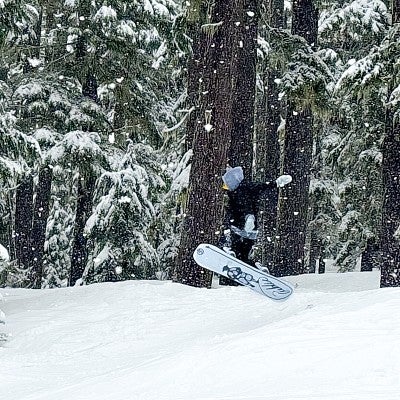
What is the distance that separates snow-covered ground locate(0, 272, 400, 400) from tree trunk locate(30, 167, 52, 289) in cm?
684

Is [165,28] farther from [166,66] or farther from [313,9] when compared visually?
[313,9]

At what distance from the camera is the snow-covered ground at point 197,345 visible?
4109mm

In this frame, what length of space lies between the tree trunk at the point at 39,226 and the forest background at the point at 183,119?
1.5 inches

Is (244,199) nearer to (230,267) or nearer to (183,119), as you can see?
(230,267)

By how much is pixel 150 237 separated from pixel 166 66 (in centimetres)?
436

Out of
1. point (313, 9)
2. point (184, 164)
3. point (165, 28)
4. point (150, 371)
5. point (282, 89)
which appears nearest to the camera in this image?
point (150, 371)

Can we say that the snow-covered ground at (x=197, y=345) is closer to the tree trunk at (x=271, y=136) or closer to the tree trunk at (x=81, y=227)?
the tree trunk at (x=81, y=227)

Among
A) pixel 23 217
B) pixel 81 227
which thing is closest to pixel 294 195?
pixel 81 227

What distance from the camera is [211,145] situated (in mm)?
9266

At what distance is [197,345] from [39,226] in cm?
1245

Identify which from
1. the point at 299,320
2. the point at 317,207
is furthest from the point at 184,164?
the point at 317,207

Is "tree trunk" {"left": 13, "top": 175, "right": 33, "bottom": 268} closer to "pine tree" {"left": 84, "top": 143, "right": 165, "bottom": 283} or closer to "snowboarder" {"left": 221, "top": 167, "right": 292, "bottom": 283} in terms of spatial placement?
"pine tree" {"left": 84, "top": 143, "right": 165, "bottom": 283}

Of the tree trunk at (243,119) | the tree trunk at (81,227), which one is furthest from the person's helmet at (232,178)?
the tree trunk at (81,227)

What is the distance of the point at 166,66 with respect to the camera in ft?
53.3
